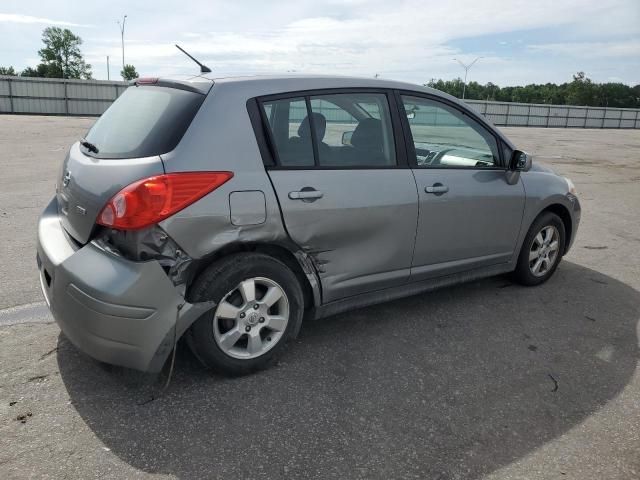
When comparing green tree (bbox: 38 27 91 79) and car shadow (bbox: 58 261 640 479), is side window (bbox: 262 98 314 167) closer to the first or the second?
car shadow (bbox: 58 261 640 479)

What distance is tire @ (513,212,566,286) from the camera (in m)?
4.44

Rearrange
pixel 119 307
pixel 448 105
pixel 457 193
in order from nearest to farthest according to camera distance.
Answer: pixel 119 307
pixel 457 193
pixel 448 105

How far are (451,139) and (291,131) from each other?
1641 mm

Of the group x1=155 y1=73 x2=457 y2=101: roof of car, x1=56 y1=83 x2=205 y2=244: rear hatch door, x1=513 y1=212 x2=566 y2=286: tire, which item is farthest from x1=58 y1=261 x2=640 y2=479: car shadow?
x1=155 y1=73 x2=457 y2=101: roof of car

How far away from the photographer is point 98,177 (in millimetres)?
2764

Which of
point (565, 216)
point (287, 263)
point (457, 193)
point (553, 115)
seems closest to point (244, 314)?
point (287, 263)

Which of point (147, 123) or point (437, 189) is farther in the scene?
point (437, 189)

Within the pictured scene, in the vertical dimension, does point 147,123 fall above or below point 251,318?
above

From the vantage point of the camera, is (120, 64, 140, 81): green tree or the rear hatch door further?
(120, 64, 140, 81): green tree

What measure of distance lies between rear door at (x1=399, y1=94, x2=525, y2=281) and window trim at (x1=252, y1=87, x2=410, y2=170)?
7cm

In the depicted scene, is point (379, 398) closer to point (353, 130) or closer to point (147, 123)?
point (353, 130)

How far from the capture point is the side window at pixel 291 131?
9.82 feet

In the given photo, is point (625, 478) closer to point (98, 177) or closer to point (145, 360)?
point (145, 360)

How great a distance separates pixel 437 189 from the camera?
3.61 metres
